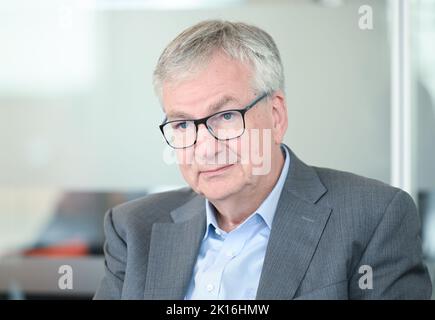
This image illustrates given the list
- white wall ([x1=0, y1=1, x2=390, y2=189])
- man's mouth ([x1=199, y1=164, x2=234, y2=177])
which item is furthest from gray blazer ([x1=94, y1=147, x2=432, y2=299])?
white wall ([x1=0, y1=1, x2=390, y2=189])

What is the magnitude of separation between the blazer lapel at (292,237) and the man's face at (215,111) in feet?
0.27

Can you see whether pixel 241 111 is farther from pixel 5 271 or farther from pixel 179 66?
pixel 5 271

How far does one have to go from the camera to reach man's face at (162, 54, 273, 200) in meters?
1.00

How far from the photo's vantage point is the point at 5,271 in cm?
171

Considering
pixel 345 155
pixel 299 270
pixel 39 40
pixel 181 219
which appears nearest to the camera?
pixel 299 270

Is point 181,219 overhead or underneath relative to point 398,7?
underneath

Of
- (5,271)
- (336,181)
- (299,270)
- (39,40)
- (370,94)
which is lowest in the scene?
(5,271)

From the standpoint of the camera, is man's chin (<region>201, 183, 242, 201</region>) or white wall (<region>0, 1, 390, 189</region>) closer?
man's chin (<region>201, 183, 242, 201</region>)

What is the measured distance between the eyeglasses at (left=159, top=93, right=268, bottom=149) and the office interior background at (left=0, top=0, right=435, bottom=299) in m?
0.41

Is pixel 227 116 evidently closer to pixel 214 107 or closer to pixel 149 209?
pixel 214 107

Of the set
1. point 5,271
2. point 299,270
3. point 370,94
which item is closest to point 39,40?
point 5,271

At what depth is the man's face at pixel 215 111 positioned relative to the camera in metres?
1.00

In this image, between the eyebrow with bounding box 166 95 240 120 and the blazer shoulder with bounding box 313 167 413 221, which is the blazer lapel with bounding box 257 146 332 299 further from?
the eyebrow with bounding box 166 95 240 120

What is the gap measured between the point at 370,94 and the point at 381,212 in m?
0.62
